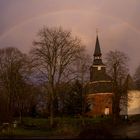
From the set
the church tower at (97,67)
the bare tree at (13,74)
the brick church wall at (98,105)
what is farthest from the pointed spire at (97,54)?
the bare tree at (13,74)

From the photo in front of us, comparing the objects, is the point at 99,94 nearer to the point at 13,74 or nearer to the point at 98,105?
the point at 98,105

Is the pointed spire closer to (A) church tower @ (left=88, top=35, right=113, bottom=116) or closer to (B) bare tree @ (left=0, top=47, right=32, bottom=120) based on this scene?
(A) church tower @ (left=88, top=35, right=113, bottom=116)

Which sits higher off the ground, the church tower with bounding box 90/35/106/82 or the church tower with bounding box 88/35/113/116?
the church tower with bounding box 90/35/106/82

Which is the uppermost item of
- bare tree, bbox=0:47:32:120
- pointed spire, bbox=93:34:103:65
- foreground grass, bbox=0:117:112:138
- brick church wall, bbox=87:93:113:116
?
pointed spire, bbox=93:34:103:65

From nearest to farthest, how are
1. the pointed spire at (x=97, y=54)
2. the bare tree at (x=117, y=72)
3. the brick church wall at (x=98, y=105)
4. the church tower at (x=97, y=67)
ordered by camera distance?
1. the bare tree at (x=117, y=72)
2. the brick church wall at (x=98, y=105)
3. the church tower at (x=97, y=67)
4. the pointed spire at (x=97, y=54)

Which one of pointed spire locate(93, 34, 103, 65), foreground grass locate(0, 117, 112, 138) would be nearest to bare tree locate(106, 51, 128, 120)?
foreground grass locate(0, 117, 112, 138)

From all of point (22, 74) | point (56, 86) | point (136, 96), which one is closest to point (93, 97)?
point (136, 96)

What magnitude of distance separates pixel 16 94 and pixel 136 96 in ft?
106

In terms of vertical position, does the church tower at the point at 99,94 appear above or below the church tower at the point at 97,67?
below

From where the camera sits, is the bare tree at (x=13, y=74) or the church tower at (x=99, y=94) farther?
the church tower at (x=99, y=94)

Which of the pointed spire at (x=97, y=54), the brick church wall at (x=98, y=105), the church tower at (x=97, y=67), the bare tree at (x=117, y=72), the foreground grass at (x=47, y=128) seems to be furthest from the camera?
the pointed spire at (x=97, y=54)

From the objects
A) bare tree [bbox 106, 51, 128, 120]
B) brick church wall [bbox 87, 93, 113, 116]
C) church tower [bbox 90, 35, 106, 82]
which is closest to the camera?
bare tree [bbox 106, 51, 128, 120]

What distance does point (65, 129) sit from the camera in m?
49.3

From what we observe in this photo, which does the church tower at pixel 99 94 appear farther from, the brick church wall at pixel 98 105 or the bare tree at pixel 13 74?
the bare tree at pixel 13 74
